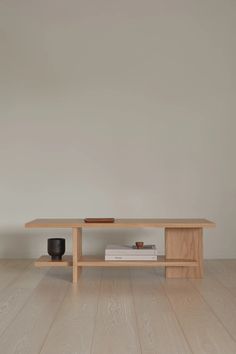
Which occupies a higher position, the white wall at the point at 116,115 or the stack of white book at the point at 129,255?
the white wall at the point at 116,115

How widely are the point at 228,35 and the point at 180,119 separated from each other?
2.94 ft

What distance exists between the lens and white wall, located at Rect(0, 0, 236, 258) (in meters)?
4.90

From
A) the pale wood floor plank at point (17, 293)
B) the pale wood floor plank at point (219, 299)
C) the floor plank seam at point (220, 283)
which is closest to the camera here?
the pale wood floor plank at point (219, 299)

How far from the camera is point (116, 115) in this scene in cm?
493

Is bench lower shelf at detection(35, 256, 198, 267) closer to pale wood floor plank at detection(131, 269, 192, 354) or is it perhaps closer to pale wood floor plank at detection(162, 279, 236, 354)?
pale wood floor plank at detection(131, 269, 192, 354)

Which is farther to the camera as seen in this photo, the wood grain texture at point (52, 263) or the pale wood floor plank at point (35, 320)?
the wood grain texture at point (52, 263)

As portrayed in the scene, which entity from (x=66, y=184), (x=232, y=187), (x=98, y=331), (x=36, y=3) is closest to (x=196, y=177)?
(x=232, y=187)

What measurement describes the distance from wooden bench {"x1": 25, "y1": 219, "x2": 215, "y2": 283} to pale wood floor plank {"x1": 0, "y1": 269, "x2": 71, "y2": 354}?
0.20 metres

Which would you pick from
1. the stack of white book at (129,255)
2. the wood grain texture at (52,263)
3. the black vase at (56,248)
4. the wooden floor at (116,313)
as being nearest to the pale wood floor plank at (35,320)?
the wooden floor at (116,313)

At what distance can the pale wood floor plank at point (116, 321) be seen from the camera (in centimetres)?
221

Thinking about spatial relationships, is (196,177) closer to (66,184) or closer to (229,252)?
(229,252)

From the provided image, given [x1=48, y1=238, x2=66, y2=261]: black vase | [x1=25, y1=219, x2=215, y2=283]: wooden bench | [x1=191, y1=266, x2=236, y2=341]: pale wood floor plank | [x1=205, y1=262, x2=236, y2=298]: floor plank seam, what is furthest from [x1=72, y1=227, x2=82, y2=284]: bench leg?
[x1=205, y1=262, x2=236, y2=298]: floor plank seam

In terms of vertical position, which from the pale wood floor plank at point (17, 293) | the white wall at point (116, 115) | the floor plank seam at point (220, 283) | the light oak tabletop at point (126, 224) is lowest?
the pale wood floor plank at point (17, 293)

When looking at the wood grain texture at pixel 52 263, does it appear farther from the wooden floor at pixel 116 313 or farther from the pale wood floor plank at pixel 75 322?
the pale wood floor plank at pixel 75 322
